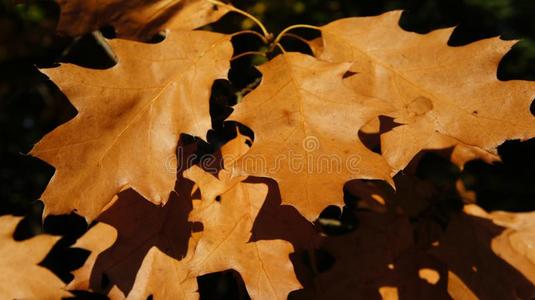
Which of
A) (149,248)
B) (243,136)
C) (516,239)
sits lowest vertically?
(516,239)

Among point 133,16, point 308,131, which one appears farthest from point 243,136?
point 133,16

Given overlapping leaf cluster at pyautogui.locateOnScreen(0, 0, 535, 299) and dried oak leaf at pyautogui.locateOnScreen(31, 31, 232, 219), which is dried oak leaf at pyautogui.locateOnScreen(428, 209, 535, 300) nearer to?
overlapping leaf cluster at pyautogui.locateOnScreen(0, 0, 535, 299)

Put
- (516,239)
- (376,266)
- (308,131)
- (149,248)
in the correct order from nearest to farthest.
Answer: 1. (308,131)
2. (149,248)
3. (376,266)
4. (516,239)

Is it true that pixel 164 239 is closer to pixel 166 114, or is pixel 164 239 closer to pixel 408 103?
pixel 166 114

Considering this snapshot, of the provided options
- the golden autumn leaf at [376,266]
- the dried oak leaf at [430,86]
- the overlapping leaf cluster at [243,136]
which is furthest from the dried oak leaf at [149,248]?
the dried oak leaf at [430,86]

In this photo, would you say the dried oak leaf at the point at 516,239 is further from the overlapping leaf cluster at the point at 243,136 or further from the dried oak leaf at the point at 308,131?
the dried oak leaf at the point at 308,131

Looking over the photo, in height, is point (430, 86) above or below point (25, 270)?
above

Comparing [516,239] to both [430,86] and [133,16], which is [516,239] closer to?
[430,86]

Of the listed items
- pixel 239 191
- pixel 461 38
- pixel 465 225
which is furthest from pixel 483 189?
pixel 239 191
